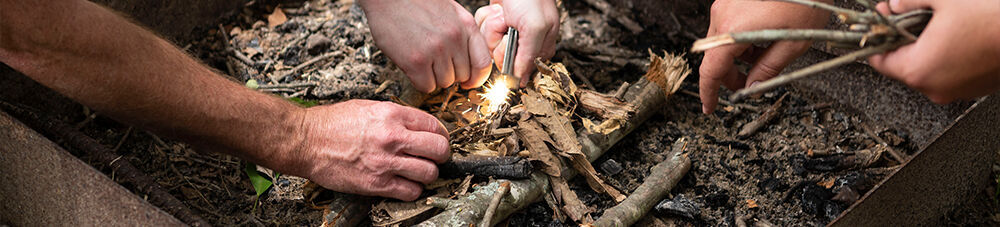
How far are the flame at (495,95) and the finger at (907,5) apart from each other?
126 centimetres

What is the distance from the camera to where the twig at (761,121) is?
8.70ft

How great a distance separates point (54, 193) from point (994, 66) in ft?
7.71

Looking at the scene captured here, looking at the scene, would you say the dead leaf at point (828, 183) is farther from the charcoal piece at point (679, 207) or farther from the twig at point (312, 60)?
the twig at point (312, 60)

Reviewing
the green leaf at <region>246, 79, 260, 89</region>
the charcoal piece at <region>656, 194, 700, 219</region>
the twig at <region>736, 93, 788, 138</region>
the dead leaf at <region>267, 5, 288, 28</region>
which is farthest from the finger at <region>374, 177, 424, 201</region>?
the dead leaf at <region>267, 5, 288, 28</region>

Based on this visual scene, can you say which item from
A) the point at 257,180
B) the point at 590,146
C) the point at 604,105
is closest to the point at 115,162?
the point at 257,180

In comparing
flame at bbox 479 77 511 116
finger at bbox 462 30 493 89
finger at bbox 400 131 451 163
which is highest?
finger at bbox 462 30 493 89

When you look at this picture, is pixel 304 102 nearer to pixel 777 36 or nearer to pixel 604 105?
pixel 604 105

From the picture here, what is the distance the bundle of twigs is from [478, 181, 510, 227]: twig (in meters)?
0.85

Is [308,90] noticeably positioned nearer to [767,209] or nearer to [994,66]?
[767,209]

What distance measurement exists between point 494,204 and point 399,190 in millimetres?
286

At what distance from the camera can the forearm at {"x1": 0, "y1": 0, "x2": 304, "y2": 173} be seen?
168cm

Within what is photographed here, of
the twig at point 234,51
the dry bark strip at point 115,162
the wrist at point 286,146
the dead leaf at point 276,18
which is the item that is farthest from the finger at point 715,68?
the dead leaf at point 276,18

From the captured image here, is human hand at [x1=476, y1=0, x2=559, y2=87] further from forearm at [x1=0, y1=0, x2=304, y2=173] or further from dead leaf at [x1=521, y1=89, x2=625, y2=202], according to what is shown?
forearm at [x1=0, y1=0, x2=304, y2=173]

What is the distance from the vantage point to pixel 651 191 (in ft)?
7.46
